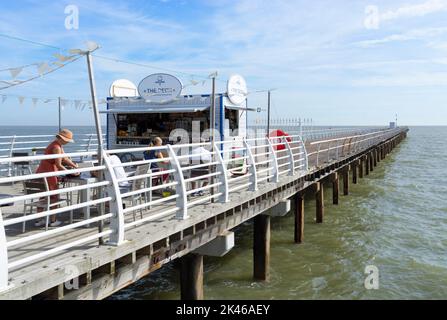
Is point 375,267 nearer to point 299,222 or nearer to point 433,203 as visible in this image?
point 299,222

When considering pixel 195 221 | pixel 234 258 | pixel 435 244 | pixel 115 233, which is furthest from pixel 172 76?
pixel 435 244

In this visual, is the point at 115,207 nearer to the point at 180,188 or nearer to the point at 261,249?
the point at 180,188

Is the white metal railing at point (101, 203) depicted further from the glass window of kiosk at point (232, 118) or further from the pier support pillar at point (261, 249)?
the glass window of kiosk at point (232, 118)

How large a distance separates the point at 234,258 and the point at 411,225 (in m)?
7.54

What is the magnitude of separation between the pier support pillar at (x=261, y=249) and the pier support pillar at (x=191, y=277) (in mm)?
2721

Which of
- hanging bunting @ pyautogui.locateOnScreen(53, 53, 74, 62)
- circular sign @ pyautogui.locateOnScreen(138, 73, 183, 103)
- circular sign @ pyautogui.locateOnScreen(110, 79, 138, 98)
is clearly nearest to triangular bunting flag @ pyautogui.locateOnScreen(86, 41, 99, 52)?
hanging bunting @ pyautogui.locateOnScreen(53, 53, 74, 62)

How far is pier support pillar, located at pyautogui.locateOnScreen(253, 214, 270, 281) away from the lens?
9.19m

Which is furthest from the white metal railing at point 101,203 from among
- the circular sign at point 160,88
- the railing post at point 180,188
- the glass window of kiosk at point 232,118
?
the glass window of kiosk at point 232,118

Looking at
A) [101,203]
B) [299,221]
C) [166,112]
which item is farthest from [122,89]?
[101,203]

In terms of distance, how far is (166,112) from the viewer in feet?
40.3

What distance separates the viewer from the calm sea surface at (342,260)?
898cm

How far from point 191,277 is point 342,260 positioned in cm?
548

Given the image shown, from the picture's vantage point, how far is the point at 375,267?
34.5 feet

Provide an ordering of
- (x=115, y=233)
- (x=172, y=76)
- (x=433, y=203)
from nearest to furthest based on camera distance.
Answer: (x=115, y=233) → (x=172, y=76) → (x=433, y=203)
